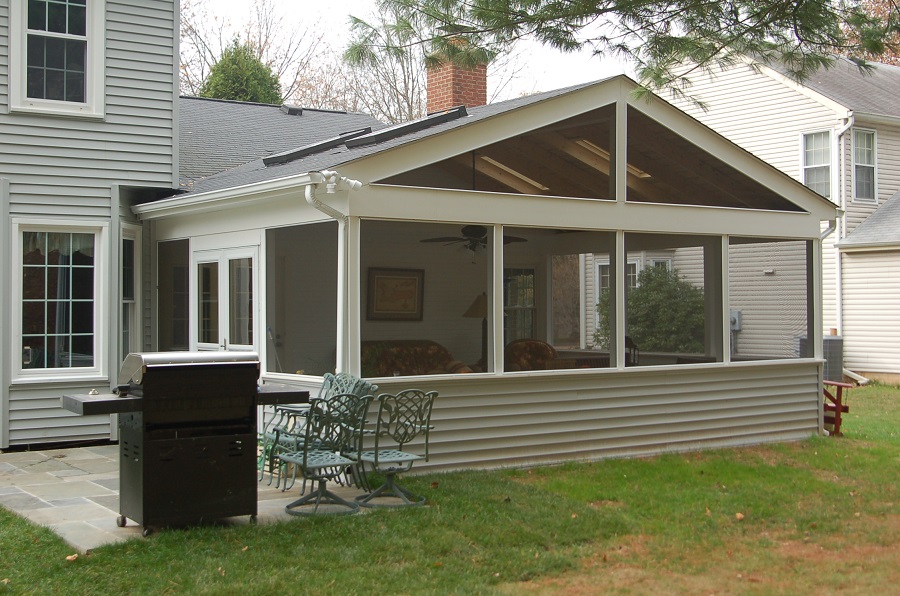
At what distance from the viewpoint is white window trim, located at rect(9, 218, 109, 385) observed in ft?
33.5

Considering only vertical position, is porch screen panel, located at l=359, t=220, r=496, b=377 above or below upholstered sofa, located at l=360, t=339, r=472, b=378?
above

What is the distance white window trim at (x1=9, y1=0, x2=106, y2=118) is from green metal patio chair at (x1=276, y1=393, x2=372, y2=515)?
16.2ft

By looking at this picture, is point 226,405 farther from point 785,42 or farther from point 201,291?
point 785,42

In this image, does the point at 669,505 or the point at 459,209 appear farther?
the point at 459,209

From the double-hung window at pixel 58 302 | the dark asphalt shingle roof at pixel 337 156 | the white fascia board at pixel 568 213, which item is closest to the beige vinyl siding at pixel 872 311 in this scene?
the white fascia board at pixel 568 213

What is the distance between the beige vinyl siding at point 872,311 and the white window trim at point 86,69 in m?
13.9

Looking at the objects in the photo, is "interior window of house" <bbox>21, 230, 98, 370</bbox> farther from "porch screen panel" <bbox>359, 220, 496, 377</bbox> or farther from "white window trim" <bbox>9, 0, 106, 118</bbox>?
"porch screen panel" <bbox>359, 220, 496, 377</bbox>

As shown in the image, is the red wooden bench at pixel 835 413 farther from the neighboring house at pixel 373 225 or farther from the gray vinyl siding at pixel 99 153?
the gray vinyl siding at pixel 99 153

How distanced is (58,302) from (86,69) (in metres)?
2.46

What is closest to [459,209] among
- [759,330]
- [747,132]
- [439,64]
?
[439,64]

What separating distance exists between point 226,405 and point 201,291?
13.9 feet

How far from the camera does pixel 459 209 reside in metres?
9.18

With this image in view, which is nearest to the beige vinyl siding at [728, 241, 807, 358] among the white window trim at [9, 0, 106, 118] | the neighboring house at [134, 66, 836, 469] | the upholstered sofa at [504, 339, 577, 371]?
the neighboring house at [134, 66, 836, 469]

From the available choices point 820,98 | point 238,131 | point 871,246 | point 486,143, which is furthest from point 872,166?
point 486,143
